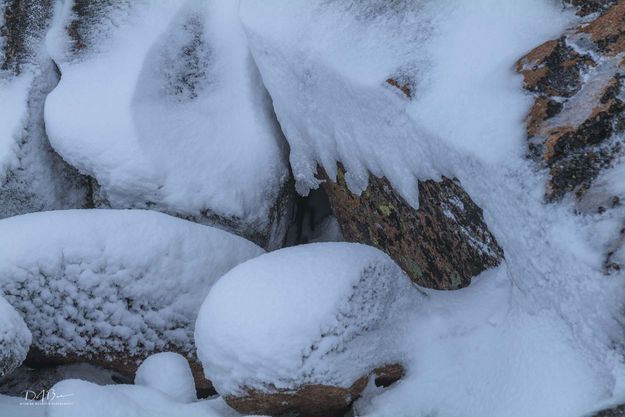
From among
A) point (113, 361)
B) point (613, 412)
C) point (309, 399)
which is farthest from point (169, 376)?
point (613, 412)

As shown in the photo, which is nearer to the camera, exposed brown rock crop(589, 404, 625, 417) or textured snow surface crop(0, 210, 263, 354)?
exposed brown rock crop(589, 404, 625, 417)

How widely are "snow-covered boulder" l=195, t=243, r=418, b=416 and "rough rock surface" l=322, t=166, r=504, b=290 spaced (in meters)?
0.17

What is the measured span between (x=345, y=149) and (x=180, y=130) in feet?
1.97

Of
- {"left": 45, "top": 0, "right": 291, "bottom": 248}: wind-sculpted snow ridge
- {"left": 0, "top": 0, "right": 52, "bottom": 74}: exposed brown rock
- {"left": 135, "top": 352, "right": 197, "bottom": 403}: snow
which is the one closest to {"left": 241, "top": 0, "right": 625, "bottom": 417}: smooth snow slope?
{"left": 45, "top": 0, "right": 291, "bottom": 248}: wind-sculpted snow ridge

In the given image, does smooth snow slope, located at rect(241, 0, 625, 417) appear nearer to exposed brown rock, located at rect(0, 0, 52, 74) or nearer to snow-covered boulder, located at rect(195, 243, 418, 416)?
snow-covered boulder, located at rect(195, 243, 418, 416)

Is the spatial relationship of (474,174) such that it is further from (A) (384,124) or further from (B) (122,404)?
(B) (122,404)

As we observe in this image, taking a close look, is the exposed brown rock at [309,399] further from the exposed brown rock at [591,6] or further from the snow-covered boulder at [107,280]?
the exposed brown rock at [591,6]

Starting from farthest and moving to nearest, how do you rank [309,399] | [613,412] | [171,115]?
[171,115]
[309,399]
[613,412]

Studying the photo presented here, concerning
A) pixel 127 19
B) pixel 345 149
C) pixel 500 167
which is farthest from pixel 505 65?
pixel 127 19

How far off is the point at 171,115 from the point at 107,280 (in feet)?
1.95

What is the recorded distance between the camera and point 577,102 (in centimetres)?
129

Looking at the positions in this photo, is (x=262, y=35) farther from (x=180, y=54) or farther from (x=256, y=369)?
(x=256, y=369)

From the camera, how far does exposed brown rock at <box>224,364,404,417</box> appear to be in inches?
58.7

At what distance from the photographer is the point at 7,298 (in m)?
1.83
